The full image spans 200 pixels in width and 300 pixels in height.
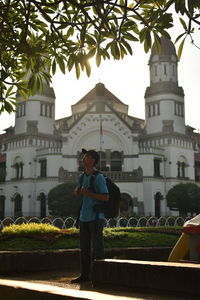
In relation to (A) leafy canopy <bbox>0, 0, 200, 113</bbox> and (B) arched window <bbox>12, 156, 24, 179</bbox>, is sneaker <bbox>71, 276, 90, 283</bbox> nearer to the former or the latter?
(A) leafy canopy <bbox>0, 0, 200, 113</bbox>

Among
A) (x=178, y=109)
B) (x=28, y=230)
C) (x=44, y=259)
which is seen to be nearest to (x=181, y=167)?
(x=178, y=109)

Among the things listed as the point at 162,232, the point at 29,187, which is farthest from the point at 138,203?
the point at 162,232

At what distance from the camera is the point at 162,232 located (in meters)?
13.8

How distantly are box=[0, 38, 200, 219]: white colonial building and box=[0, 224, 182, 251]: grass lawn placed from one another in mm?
33551

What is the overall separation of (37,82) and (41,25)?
2.98ft

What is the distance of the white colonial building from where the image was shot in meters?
48.3

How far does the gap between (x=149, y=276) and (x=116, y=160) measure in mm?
45561

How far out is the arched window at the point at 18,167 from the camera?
5200 cm

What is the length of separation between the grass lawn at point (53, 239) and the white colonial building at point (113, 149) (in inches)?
1321

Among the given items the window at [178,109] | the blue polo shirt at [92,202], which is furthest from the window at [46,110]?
the blue polo shirt at [92,202]

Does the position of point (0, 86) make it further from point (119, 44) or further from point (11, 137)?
point (11, 137)

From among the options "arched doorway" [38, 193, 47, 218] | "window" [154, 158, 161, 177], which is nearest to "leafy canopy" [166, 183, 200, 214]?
"window" [154, 158, 161, 177]

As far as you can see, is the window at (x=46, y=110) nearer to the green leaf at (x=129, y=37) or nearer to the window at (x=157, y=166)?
the window at (x=157, y=166)

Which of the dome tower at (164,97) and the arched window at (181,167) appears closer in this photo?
the arched window at (181,167)
